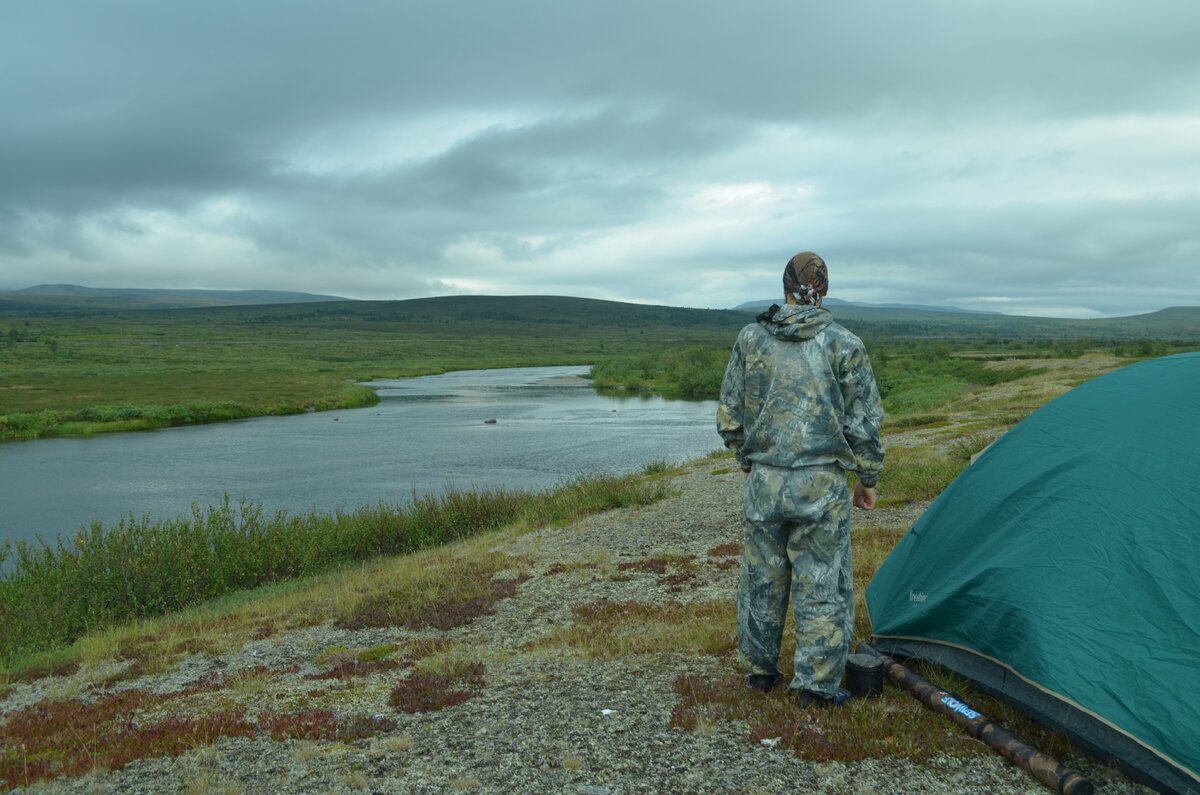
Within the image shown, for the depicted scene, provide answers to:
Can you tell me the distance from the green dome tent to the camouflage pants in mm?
985

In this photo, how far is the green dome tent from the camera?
4.94m

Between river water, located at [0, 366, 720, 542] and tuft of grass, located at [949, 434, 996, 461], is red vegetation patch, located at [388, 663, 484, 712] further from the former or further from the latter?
river water, located at [0, 366, 720, 542]

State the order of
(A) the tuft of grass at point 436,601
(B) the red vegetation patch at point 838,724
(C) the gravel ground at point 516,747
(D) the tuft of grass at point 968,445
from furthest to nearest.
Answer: (D) the tuft of grass at point 968,445 → (A) the tuft of grass at point 436,601 → (B) the red vegetation patch at point 838,724 → (C) the gravel ground at point 516,747

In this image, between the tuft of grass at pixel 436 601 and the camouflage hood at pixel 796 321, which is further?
the tuft of grass at pixel 436 601

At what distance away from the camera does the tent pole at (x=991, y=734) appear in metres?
4.84

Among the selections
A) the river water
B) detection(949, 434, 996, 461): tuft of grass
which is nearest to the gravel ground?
detection(949, 434, 996, 461): tuft of grass

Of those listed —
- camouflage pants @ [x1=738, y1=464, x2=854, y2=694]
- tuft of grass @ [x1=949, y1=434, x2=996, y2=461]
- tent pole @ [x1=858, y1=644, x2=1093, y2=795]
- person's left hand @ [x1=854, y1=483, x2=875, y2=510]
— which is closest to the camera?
tent pole @ [x1=858, y1=644, x2=1093, y2=795]

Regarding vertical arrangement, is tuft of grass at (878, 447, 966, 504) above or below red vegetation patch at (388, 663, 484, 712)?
above

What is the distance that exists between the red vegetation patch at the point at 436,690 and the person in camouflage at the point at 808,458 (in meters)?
2.72

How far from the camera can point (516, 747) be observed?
591 centimetres

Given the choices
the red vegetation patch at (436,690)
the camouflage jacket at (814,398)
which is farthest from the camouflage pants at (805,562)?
the red vegetation patch at (436,690)

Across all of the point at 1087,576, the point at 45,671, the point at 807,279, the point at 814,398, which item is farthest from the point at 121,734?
the point at 1087,576

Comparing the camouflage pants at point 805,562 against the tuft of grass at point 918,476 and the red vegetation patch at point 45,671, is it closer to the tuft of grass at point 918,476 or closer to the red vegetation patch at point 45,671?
the red vegetation patch at point 45,671

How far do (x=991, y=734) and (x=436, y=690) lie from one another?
167 inches
